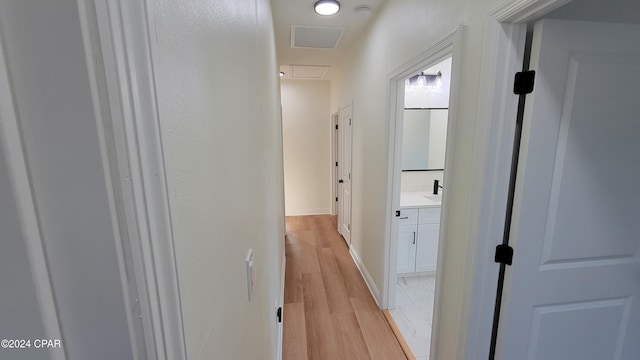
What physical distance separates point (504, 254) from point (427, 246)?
69.2 inches

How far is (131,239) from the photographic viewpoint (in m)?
0.28

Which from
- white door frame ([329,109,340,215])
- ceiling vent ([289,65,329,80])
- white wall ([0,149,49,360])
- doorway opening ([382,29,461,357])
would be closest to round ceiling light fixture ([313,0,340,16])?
doorway opening ([382,29,461,357])

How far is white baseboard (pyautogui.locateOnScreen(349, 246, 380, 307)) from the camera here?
8.52 ft

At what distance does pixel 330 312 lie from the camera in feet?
8.07

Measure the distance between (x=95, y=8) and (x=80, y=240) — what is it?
0.71 feet

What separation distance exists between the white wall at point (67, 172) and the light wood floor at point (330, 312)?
2058 millimetres

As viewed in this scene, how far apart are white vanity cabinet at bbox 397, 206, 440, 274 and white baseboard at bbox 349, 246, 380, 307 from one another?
37 centimetres

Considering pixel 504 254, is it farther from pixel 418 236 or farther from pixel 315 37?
pixel 315 37

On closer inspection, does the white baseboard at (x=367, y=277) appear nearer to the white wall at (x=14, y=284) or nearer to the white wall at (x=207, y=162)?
the white wall at (x=207, y=162)

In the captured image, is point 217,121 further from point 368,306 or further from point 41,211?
point 368,306

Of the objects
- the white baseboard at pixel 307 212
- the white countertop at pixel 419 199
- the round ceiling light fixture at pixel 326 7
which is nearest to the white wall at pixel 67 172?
the round ceiling light fixture at pixel 326 7

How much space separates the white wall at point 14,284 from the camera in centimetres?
23

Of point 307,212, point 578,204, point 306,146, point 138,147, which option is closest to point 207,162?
point 138,147

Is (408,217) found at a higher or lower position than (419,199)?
lower
